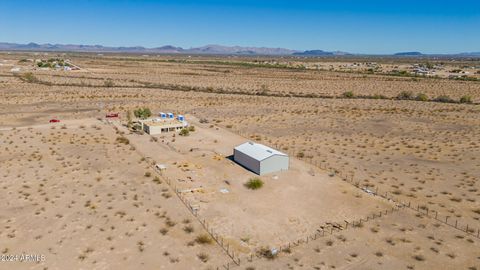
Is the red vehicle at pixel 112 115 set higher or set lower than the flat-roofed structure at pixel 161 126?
lower

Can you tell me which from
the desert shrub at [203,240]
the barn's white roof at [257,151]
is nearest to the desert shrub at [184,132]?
the barn's white roof at [257,151]

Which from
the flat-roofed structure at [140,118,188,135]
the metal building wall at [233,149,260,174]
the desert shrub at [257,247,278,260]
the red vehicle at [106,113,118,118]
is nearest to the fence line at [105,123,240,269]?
the desert shrub at [257,247,278,260]

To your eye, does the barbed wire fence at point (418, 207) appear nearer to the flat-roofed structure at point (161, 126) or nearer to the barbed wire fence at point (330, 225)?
the barbed wire fence at point (330, 225)

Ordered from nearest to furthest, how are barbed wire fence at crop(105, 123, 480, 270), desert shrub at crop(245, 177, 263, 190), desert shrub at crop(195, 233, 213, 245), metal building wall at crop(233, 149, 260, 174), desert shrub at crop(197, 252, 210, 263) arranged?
desert shrub at crop(197, 252, 210, 263) < barbed wire fence at crop(105, 123, 480, 270) < desert shrub at crop(195, 233, 213, 245) < desert shrub at crop(245, 177, 263, 190) < metal building wall at crop(233, 149, 260, 174)

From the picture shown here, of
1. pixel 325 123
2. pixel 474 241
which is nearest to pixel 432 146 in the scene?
pixel 325 123

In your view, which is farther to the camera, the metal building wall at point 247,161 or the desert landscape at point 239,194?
the metal building wall at point 247,161

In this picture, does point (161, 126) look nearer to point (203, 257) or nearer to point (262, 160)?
point (262, 160)

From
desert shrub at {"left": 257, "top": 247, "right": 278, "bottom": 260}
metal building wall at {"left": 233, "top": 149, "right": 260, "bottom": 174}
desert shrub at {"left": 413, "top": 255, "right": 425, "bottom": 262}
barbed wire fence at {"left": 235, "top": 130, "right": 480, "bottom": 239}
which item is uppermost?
metal building wall at {"left": 233, "top": 149, "right": 260, "bottom": 174}

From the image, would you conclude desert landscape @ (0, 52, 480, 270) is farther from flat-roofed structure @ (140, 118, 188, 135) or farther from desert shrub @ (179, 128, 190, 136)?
flat-roofed structure @ (140, 118, 188, 135)

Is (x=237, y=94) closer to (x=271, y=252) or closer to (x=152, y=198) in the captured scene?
(x=152, y=198)
